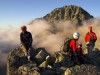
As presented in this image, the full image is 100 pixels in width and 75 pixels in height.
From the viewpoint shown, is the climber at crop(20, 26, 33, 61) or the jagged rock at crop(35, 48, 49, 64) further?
the climber at crop(20, 26, 33, 61)

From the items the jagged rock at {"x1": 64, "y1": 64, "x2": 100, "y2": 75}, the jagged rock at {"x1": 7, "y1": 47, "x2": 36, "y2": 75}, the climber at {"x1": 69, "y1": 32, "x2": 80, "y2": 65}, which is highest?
the climber at {"x1": 69, "y1": 32, "x2": 80, "y2": 65}

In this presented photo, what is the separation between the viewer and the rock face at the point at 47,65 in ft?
43.1

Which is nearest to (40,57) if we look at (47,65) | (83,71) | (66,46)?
(47,65)

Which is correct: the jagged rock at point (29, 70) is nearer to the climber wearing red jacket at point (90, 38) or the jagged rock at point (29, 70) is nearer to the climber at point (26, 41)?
the climber at point (26, 41)

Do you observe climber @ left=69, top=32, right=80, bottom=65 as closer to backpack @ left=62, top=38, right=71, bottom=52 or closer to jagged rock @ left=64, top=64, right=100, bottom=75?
backpack @ left=62, top=38, right=71, bottom=52

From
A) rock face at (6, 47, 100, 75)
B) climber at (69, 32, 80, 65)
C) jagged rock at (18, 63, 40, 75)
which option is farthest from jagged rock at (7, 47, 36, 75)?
climber at (69, 32, 80, 65)

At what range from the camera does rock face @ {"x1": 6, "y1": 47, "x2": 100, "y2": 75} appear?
13.1 metres

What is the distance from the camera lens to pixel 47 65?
643 inches

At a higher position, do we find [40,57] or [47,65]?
[40,57]

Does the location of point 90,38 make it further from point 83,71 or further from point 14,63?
point 14,63

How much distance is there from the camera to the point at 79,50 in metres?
18.1

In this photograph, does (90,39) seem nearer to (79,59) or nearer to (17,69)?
(79,59)

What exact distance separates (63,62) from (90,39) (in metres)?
4.40

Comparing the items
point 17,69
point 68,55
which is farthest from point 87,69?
point 17,69
